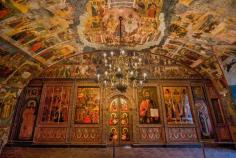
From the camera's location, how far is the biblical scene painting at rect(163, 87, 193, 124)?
9586 millimetres

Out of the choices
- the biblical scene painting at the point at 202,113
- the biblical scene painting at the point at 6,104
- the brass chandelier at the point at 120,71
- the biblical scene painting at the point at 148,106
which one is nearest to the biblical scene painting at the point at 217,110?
the biblical scene painting at the point at 202,113

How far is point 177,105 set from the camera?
32.4ft

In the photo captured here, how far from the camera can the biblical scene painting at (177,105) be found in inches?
377

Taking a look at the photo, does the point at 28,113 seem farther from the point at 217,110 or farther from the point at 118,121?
the point at 217,110

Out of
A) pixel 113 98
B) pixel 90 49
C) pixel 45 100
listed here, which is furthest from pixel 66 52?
pixel 113 98

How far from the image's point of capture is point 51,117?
31.2 ft

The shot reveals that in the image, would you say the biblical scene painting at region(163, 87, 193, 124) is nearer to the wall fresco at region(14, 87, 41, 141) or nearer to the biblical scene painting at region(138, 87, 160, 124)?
the biblical scene painting at region(138, 87, 160, 124)

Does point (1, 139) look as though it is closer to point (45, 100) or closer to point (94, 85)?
A: point (45, 100)

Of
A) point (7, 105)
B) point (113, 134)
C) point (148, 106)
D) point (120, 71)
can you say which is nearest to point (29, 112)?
point (7, 105)

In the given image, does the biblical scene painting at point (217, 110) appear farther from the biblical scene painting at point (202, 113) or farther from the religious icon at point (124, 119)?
the religious icon at point (124, 119)

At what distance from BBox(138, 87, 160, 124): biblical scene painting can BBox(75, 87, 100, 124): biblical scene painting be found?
9.81ft

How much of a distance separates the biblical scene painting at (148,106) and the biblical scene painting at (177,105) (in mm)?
723

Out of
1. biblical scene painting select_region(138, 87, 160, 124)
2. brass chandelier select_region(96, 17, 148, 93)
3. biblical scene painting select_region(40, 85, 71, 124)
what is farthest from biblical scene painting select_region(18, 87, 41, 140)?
biblical scene painting select_region(138, 87, 160, 124)

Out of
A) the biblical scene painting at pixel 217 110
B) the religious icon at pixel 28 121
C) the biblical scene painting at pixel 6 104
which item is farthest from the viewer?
the biblical scene painting at pixel 217 110
